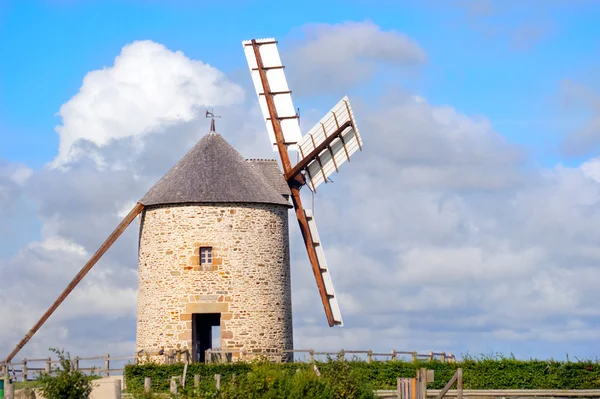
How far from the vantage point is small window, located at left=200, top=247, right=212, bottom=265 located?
32.4 meters

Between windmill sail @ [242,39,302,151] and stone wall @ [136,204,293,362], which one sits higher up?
windmill sail @ [242,39,302,151]

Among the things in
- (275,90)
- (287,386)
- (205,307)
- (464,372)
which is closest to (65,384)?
(287,386)

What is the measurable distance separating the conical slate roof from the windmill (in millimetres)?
1209

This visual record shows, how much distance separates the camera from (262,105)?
1410 inches

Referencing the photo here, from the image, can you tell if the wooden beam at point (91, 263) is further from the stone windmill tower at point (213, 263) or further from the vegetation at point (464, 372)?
the vegetation at point (464, 372)

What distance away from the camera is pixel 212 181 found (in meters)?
33.1

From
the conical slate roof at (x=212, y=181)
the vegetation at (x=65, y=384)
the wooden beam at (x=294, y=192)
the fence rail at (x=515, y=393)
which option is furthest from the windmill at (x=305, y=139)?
the vegetation at (x=65, y=384)

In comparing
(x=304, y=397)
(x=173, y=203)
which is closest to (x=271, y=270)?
(x=173, y=203)

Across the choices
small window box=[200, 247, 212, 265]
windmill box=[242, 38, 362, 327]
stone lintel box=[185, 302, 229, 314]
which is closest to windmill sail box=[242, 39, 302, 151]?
windmill box=[242, 38, 362, 327]

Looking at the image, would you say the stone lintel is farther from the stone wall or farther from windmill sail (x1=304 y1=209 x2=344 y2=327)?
windmill sail (x1=304 y1=209 x2=344 y2=327)

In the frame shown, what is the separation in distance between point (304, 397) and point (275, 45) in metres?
15.9

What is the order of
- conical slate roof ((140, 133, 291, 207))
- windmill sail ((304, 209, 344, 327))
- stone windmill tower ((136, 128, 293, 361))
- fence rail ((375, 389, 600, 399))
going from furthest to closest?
1. windmill sail ((304, 209, 344, 327))
2. conical slate roof ((140, 133, 291, 207))
3. stone windmill tower ((136, 128, 293, 361))
4. fence rail ((375, 389, 600, 399))

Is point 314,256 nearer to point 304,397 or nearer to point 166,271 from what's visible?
point 166,271

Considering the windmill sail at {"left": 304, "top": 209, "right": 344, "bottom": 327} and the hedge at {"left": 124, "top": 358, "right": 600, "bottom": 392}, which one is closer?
the hedge at {"left": 124, "top": 358, "right": 600, "bottom": 392}
